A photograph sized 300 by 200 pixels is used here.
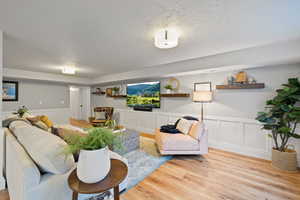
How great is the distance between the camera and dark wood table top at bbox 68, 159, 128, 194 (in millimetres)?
942

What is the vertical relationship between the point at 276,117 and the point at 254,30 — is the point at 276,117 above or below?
below

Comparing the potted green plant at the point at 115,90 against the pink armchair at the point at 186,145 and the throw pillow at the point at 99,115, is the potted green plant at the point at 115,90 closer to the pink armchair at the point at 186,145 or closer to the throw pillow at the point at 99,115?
the throw pillow at the point at 99,115

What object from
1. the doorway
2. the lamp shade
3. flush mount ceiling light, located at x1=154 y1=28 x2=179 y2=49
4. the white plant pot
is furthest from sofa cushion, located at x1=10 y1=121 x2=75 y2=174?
the doorway

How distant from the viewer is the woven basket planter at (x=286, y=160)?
2340mm

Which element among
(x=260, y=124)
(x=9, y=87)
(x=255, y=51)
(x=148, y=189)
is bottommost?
(x=148, y=189)

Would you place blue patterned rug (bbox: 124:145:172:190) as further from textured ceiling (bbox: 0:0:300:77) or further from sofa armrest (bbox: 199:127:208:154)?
textured ceiling (bbox: 0:0:300:77)

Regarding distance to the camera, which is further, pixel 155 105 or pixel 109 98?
pixel 109 98

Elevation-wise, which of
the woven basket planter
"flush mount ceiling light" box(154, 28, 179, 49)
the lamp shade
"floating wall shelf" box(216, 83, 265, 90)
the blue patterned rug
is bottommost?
the blue patterned rug

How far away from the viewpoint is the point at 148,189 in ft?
6.11

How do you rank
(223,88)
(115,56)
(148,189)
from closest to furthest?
1. (148,189)
2. (115,56)
3. (223,88)

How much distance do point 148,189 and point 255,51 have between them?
3.06 m

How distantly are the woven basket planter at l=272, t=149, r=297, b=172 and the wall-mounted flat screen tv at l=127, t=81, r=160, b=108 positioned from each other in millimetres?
3123

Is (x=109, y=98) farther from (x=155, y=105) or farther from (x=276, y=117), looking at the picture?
(x=276, y=117)

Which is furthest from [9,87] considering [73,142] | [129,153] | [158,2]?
[158,2]
